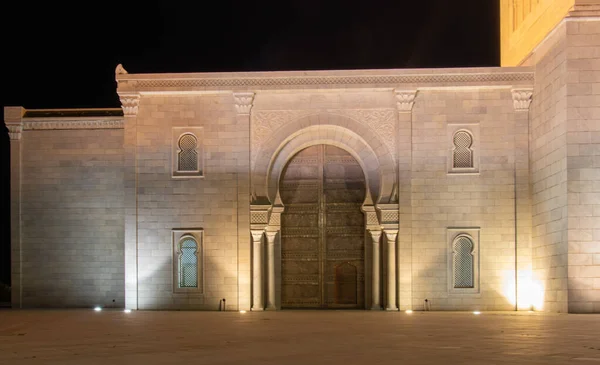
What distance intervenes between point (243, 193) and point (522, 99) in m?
7.08

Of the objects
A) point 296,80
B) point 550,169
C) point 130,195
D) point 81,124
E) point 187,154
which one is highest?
point 296,80

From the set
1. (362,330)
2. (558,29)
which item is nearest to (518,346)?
(362,330)

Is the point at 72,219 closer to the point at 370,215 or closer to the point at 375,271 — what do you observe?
the point at 370,215

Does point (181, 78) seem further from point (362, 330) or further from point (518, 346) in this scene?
point (518, 346)

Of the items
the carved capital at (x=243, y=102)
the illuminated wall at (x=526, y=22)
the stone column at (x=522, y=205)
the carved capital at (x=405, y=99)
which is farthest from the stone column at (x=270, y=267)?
the illuminated wall at (x=526, y=22)

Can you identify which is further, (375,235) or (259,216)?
(375,235)

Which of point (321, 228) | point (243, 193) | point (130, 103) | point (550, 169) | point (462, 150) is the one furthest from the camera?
point (321, 228)

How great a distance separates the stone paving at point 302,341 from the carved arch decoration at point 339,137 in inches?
211

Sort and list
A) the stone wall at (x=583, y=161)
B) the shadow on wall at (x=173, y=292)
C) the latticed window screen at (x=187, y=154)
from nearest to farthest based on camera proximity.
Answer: the stone wall at (x=583, y=161) < the shadow on wall at (x=173, y=292) < the latticed window screen at (x=187, y=154)

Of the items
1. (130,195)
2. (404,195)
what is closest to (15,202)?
(130,195)

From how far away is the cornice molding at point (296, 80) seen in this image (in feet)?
69.9

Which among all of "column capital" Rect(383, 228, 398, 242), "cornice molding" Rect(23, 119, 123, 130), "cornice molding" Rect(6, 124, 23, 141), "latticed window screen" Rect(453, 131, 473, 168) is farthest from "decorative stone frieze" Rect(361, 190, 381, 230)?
"cornice molding" Rect(6, 124, 23, 141)

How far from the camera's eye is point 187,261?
Result: 21.8m

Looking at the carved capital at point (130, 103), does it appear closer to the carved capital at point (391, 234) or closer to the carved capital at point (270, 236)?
the carved capital at point (270, 236)
